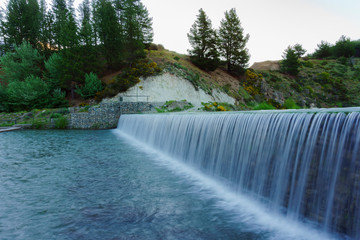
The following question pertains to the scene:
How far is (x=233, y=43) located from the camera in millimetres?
37938

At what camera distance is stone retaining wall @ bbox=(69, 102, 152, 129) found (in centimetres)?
2000

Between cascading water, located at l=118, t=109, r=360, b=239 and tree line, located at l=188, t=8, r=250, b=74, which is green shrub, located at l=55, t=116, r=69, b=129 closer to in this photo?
cascading water, located at l=118, t=109, r=360, b=239

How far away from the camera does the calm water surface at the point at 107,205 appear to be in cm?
312

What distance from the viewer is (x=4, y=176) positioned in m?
5.79

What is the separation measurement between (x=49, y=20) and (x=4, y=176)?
42.2 meters

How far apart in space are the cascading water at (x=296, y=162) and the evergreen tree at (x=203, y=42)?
1176 inches

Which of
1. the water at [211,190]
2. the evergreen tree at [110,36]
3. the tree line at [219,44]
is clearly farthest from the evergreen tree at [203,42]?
the water at [211,190]

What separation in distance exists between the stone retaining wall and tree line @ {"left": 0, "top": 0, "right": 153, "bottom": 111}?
6.10 meters

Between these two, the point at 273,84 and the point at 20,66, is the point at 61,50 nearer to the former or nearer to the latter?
the point at 20,66

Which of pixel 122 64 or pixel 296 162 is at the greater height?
pixel 122 64

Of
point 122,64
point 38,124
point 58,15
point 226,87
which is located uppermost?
point 58,15

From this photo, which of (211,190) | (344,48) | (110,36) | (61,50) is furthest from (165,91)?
(344,48)

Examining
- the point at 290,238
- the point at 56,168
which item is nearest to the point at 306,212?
the point at 290,238

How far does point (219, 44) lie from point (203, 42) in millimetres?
2743
